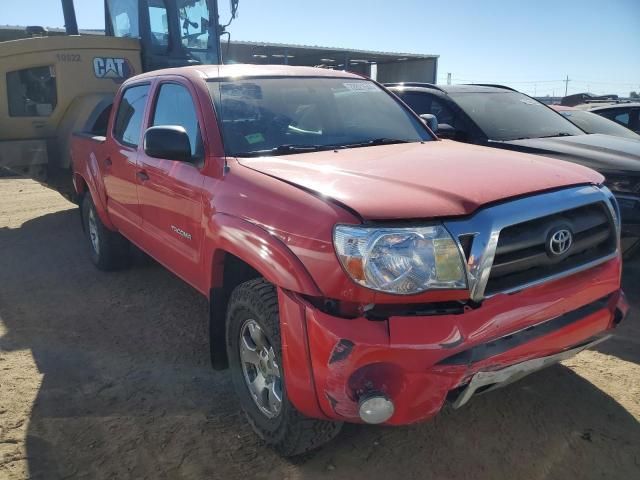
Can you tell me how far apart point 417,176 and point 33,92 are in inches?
270

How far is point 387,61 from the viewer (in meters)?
29.8

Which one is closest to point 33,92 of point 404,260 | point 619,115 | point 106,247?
point 106,247

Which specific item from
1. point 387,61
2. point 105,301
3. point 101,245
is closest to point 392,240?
point 105,301

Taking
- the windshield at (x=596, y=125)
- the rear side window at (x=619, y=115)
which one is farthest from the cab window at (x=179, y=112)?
the rear side window at (x=619, y=115)

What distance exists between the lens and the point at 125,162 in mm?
4258

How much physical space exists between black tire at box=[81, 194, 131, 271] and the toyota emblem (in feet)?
13.7

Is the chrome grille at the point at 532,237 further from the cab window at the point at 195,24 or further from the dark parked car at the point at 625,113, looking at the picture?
the cab window at the point at 195,24

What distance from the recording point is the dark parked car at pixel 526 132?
14.6ft

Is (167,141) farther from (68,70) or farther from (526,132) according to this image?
(68,70)

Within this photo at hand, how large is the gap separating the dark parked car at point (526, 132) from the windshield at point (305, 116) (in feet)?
2.28

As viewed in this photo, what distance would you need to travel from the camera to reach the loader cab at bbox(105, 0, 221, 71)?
7.72 metres

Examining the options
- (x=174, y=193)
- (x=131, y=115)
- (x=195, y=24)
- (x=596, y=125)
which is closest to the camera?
(x=174, y=193)

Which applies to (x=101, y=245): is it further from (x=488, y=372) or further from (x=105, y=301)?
(x=488, y=372)

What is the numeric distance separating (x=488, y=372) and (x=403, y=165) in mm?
1109
